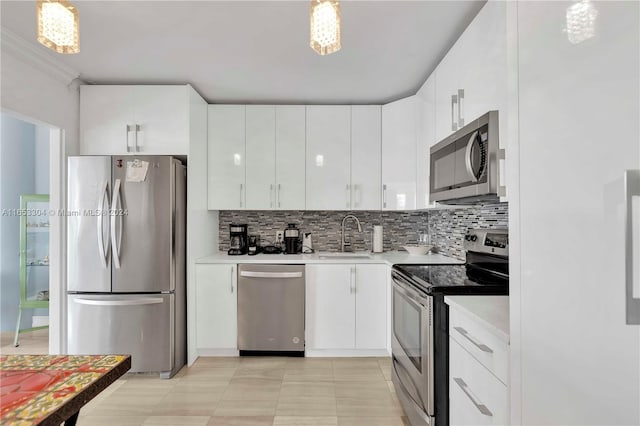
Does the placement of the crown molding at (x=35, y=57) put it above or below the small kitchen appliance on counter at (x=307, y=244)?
above

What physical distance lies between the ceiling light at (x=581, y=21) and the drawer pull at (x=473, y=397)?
46.1 inches

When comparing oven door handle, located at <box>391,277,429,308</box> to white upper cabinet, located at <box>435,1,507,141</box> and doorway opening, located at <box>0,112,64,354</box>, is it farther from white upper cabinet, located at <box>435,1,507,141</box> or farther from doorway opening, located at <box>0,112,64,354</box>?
doorway opening, located at <box>0,112,64,354</box>

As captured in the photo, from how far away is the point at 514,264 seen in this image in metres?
1.00

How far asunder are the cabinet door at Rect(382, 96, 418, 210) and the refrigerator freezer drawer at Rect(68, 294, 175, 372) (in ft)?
7.52

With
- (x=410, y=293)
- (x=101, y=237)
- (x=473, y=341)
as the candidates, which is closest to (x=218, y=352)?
(x=101, y=237)

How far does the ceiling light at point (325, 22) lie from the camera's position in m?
1.19

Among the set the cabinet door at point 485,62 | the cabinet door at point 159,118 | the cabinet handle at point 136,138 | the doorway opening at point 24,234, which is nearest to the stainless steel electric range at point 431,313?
the cabinet door at point 485,62

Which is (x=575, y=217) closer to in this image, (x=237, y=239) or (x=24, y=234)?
(x=237, y=239)

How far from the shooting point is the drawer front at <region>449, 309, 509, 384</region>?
3.76 feet

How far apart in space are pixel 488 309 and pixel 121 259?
8.69 feet

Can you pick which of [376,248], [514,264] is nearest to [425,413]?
[514,264]

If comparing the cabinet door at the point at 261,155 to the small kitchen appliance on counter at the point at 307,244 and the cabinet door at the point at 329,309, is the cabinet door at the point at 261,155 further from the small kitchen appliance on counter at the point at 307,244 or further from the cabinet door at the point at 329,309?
the cabinet door at the point at 329,309

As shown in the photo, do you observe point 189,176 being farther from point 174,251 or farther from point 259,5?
point 259,5

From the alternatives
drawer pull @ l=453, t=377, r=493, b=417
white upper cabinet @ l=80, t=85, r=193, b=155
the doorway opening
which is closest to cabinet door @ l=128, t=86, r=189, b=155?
white upper cabinet @ l=80, t=85, r=193, b=155
